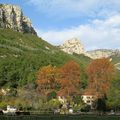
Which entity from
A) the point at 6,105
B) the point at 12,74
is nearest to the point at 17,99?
the point at 6,105

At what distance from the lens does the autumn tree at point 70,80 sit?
13338 cm

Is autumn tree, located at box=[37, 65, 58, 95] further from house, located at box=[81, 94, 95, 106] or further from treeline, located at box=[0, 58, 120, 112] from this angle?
house, located at box=[81, 94, 95, 106]

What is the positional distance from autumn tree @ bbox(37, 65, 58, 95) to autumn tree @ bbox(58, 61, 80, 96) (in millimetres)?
9144

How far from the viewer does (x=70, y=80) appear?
437 ft

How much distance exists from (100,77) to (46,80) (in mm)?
21159

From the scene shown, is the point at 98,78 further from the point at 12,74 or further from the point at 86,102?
the point at 12,74

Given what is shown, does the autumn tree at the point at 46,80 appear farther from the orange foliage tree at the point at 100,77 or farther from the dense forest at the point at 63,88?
the orange foliage tree at the point at 100,77

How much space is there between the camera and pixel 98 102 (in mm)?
128625

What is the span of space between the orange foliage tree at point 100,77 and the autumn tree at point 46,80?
17.5 metres

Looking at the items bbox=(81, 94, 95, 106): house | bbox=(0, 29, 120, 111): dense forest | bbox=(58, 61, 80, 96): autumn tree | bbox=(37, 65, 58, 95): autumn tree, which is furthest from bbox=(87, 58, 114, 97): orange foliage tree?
bbox=(37, 65, 58, 95): autumn tree

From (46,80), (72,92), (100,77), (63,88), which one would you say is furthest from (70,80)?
(46,80)

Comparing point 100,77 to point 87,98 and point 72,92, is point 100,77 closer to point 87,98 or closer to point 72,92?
point 72,92

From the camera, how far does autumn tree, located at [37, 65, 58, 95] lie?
145000mm

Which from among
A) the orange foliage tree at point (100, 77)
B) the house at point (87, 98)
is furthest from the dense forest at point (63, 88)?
the house at point (87, 98)
